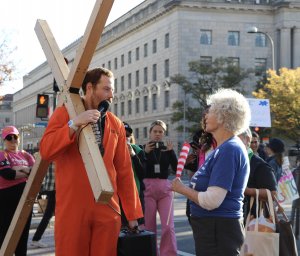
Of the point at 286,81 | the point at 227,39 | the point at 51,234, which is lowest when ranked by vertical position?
the point at 51,234

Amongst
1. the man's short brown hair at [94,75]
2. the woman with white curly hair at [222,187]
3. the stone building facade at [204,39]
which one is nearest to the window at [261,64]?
the stone building facade at [204,39]

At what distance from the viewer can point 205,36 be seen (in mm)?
67938

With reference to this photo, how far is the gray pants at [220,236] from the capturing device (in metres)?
4.34

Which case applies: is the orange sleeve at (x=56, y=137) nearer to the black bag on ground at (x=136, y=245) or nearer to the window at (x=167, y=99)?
the black bag on ground at (x=136, y=245)

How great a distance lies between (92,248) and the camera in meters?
4.54

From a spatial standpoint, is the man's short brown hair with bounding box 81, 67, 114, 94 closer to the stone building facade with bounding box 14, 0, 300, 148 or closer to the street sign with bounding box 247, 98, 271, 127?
the street sign with bounding box 247, 98, 271, 127

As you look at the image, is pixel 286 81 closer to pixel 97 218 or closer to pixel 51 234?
pixel 51 234

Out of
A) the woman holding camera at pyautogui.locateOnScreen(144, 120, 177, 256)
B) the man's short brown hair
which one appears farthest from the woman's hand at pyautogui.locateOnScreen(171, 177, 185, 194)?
the woman holding camera at pyautogui.locateOnScreen(144, 120, 177, 256)

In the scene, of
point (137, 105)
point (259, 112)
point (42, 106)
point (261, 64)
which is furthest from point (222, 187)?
point (137, 105)

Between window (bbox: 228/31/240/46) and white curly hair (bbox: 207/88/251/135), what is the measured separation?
64796 millimetres

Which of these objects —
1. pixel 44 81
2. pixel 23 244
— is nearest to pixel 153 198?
pixel 23 244

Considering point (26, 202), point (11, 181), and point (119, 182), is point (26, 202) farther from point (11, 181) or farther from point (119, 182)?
point (11, 181)

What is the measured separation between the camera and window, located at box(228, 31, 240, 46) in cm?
6819

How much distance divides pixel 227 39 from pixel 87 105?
64.7 metres
